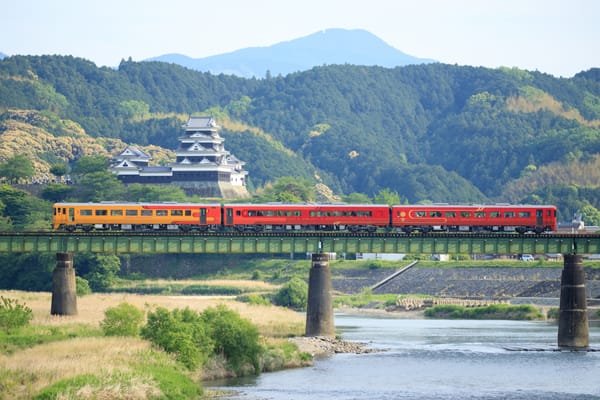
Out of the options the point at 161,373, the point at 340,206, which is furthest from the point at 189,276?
the point at 161,373

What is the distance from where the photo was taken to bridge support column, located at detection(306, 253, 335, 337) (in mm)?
86500

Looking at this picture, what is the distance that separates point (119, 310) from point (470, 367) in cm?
2104

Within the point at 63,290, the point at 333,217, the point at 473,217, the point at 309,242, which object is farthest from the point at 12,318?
the point at 473,217

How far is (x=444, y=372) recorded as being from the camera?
235 feet

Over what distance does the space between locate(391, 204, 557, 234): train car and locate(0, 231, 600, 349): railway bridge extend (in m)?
6.16

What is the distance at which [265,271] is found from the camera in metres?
152

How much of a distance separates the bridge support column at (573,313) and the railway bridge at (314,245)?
0.11 metres

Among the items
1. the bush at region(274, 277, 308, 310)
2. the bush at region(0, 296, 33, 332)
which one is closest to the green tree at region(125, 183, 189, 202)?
the bush at region(274, 277, 308, 310)

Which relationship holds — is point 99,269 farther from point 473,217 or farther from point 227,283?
point 473,217

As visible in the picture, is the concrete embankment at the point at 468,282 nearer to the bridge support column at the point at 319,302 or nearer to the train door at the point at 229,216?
the train door at the point at 229,216

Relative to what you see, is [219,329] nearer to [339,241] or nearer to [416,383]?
[416,383]

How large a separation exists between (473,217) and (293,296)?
34.3 metres

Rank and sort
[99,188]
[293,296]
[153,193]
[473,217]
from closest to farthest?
[473,217], [293,296], [153,193], [99,188]

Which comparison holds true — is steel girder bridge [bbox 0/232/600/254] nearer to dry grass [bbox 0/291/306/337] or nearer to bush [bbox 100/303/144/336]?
dry grass [bbox 0/291/306/337]
